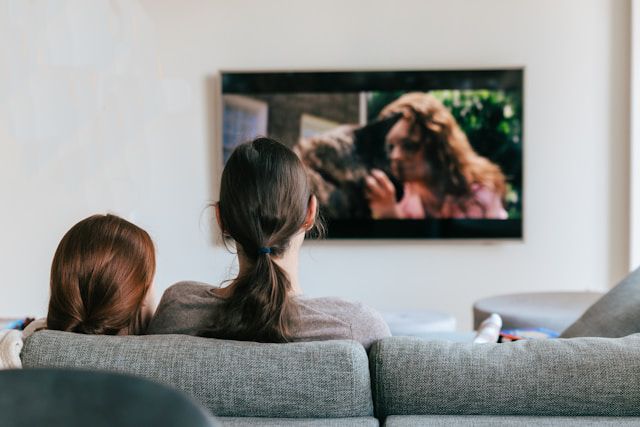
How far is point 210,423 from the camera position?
51 centimetres

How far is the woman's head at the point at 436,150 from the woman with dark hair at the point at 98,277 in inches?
121

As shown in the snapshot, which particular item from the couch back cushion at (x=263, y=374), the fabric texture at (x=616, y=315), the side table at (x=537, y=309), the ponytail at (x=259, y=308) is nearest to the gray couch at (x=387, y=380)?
the couch back cushion at (x=263, y=374)

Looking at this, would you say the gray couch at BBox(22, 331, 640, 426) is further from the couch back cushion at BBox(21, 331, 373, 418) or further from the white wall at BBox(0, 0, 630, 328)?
the white wall at BBox(0, 0, 630, 328)

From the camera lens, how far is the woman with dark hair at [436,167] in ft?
15.3

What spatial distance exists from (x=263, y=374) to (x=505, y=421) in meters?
0.40

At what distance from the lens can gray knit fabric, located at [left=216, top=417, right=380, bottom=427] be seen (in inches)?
52.7

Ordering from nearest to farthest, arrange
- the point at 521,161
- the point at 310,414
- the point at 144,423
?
1. the point at 144,423
2. the point at 310,414
3. the point at 521,161

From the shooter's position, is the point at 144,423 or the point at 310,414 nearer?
the point at 144,423

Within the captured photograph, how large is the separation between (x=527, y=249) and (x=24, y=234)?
2869 mm

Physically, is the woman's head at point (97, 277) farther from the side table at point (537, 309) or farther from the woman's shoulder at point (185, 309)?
the side table at point (537, 309)

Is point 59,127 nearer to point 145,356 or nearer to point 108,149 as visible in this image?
point 108,149

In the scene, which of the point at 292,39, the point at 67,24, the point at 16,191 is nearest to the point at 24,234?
the point at 16,191

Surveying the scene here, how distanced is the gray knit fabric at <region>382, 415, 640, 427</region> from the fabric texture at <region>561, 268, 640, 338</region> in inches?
23.8

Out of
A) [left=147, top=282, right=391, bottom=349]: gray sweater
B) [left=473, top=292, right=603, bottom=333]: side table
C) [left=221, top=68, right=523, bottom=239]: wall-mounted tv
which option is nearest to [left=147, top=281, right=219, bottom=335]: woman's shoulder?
[left=147, top=282, right=391, bottom=349]: gray sweater
